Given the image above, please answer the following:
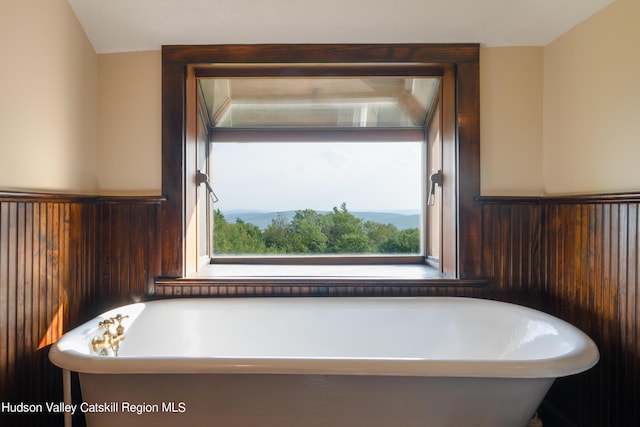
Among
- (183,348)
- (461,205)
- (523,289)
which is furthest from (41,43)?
(523,289)

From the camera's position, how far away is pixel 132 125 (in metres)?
1.61

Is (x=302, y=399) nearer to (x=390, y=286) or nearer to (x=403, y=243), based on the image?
(x=390, y=286)

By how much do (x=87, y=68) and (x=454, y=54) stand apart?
5.73 feet

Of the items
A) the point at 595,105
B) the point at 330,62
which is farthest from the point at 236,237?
the point at 595,105

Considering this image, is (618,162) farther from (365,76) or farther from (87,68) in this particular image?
(87,68)

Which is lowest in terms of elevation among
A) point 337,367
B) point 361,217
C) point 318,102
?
point 337,367

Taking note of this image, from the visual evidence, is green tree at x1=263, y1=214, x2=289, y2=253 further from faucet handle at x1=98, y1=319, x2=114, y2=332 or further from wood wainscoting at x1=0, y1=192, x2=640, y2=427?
faucet handle at x1=98, y1=319, x2=114, y2=332

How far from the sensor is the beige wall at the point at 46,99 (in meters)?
1.14

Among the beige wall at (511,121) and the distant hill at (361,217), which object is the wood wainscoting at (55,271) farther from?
the beige wall at (511,121)

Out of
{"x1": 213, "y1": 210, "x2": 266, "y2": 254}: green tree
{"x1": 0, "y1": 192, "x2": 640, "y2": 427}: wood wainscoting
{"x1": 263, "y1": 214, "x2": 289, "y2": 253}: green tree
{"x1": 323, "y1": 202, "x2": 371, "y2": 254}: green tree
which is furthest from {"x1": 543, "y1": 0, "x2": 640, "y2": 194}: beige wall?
{"x1": 213, "y1": 210, "x2": 266, "y2": 254}: green tree

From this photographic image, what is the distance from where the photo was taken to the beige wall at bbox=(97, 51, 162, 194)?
161cm

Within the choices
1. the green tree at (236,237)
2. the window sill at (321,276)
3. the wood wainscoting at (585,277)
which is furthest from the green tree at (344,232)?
the wood wainscoting at (585,277)

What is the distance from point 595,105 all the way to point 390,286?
113 cm

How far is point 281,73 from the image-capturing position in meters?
1.71
